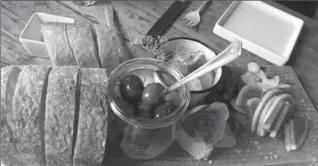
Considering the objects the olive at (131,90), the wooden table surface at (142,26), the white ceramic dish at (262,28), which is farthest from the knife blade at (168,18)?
the olive at (131,90)

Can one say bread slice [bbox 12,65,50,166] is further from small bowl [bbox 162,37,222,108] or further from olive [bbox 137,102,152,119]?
small bowl [bbox 162,37,222,108]

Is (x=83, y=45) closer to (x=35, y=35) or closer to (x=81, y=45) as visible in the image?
(x=81, y=45)

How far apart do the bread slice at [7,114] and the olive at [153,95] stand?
0.30m

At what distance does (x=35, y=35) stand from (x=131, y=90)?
440 millimetres

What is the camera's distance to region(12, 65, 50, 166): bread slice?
29.4 inches

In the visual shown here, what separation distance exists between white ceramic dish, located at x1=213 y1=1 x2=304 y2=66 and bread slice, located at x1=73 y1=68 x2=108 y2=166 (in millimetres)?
615

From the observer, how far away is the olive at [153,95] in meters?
0.80

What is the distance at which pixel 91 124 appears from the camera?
0.77m

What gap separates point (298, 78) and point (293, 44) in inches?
5.5

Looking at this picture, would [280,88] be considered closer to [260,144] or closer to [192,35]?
[260,144]

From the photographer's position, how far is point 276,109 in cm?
95

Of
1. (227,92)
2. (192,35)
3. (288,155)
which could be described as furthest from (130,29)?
(288,155)

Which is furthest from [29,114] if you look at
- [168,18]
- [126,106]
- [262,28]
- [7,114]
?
[262,28]

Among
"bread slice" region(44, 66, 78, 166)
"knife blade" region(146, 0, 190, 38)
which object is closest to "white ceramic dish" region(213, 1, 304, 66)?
"knife blade" region(146, 0, 190, 38)
